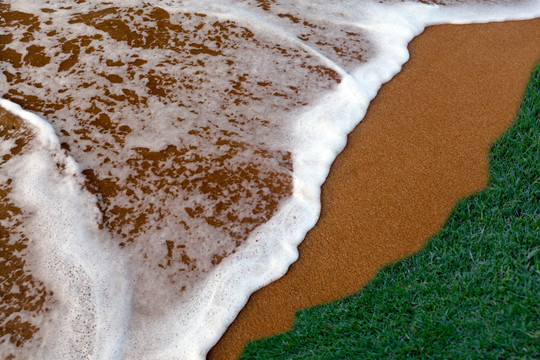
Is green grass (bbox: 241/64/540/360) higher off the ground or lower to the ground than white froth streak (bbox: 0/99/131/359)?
higher

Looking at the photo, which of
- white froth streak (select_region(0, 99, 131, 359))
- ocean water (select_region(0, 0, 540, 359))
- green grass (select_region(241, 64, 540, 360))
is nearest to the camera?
green grass (select_region(241, 64, 540, 360))

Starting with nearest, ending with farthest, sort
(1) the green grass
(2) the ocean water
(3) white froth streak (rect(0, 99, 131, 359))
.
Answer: (1) the green grass
(3) white froth streak (rect(0, 99, 131, 359))
(2) the ocean water

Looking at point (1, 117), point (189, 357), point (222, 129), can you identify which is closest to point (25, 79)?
point (1, 117)

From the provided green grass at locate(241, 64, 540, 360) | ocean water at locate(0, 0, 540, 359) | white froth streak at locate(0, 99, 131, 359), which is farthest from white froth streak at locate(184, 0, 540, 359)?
white froth streak at locate(0, 99, 131, 359)

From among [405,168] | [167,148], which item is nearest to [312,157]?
[405,168]

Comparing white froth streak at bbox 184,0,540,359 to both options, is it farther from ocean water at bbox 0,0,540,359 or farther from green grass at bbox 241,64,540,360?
green grass at bbox 241,64,540,360

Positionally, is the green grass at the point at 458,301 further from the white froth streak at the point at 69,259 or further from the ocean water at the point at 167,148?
the white froth streak at the point at 69,259

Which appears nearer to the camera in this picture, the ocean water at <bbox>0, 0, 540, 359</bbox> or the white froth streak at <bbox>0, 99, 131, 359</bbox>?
the white froth streak at <bbox>0, 99, 131, 359</bbox>
